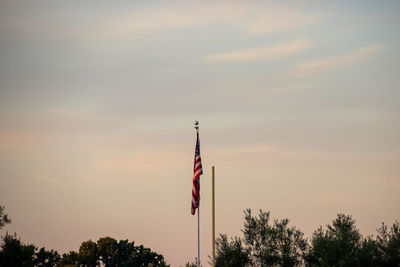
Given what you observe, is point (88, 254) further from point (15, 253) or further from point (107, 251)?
point (15, 253)

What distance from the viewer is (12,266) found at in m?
110

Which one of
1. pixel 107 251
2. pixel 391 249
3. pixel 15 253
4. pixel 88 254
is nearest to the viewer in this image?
pixel 391 249

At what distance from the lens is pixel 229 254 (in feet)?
228

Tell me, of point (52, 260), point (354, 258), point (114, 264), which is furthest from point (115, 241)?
point (354, 258)

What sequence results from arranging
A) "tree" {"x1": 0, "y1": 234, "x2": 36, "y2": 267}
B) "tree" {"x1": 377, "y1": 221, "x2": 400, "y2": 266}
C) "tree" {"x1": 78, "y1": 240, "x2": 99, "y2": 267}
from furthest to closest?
"tree" {"x1": 78, "y1": 240, "x2": 99, "y2": 267} → "tree" {"x1": 0, "y1": 234, "x2": 36, "y2": 267} → "tree" {"x1": 377, "y1": 221, "x2": 400, "y2": 266}

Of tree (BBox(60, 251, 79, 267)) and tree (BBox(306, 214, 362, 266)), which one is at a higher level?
tree (BBox(60, 251, 79, 267))

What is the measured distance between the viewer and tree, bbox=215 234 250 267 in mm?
69250

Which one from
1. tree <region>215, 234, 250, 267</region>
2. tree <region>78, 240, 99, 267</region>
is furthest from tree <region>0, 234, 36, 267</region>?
tree <region>215, 234, 250, 267</region>

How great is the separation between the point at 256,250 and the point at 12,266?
56.2m

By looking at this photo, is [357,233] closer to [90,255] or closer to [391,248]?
[391,248]

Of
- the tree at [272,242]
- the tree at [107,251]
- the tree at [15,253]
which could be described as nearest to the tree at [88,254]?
the tree at [107,251]

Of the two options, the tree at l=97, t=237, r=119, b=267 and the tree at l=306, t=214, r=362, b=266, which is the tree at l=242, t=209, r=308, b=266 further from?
the tree at l=97, t=237, r=119, b=267

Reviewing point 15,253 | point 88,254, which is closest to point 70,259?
point 88,254

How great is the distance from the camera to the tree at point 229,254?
69250 mm
